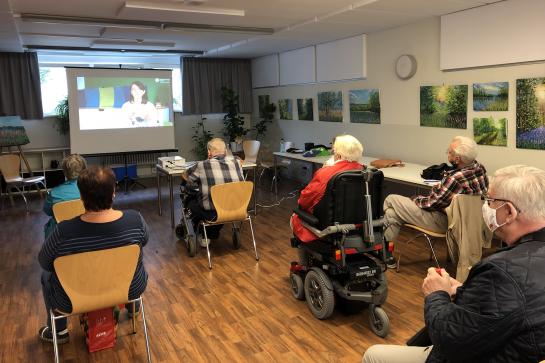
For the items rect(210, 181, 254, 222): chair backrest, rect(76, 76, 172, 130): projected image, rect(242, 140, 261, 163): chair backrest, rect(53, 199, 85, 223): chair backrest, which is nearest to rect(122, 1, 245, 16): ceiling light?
rect(210, 181, 254, 222): chair backrest

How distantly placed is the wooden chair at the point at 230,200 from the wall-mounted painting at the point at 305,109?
3970mm

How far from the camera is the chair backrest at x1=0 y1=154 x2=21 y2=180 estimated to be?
22.7 feet

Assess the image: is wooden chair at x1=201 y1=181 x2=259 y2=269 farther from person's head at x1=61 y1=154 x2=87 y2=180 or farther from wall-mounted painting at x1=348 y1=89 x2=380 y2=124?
wall-mounted painting at x1=348 y1=89 x2=380 y2=124

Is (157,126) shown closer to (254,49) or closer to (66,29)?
(254,49)

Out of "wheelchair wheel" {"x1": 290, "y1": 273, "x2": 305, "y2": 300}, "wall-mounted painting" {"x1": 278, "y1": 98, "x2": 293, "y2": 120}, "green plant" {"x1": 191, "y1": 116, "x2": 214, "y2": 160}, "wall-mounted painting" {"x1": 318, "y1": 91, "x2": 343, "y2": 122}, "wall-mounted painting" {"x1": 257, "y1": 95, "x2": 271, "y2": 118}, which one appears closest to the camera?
"wheelchair wheel" {"x1": 290, "y1": 273, "x2": 305, "y2": 300}

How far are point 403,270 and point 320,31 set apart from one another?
138 inches

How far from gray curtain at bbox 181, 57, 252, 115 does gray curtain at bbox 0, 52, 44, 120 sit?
2588mm

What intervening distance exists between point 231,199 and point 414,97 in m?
2.85

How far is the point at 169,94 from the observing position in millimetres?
8352

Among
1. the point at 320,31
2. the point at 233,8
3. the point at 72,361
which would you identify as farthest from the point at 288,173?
the point at 72,361

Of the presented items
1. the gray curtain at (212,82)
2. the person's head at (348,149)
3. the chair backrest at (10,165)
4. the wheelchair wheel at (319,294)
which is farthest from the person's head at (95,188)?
the gray curtain at (212,82)

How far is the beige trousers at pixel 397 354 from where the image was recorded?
174 cm

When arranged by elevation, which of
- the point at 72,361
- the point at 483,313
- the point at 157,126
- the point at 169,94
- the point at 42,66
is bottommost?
the point at 72,361

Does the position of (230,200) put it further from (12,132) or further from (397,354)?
(12,132)
